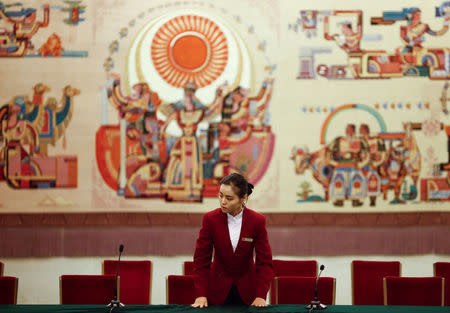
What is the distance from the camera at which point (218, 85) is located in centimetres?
772

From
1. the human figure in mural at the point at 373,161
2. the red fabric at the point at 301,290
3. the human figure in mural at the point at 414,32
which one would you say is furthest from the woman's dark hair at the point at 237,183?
the human figure in mural at the point at 414,32

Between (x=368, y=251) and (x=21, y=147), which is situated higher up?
(x=21, y=147)

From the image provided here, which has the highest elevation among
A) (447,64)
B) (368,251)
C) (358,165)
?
(447,64)

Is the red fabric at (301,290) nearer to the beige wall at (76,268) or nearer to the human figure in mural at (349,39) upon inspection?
the beige wall at (76,268)

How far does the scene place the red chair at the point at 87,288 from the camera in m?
5.24

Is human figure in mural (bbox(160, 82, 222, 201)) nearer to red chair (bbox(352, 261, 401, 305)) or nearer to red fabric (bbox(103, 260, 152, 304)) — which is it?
red fabric (bbox(103, 260, 152, 304))

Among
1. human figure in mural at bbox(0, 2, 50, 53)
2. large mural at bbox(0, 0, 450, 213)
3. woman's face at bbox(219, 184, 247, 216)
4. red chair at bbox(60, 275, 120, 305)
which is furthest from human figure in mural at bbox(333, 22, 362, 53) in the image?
red chair at bbox(60, 275, 120, 305)

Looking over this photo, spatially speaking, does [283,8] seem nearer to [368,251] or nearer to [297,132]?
[297,132]

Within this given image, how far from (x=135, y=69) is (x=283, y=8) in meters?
1.96

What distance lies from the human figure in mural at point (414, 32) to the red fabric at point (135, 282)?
163 inches

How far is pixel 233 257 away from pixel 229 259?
33 millimetres

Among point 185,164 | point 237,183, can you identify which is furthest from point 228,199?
point 185,164

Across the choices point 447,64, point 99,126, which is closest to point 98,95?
point 99,126

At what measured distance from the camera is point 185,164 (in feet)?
25.1
